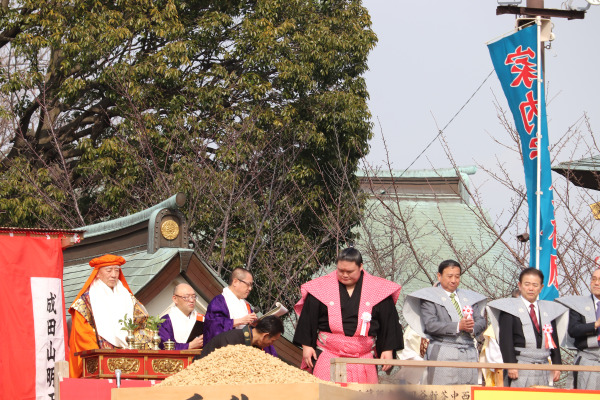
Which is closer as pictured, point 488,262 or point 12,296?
point 12,296

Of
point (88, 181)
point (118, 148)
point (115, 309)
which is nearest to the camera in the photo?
point (115, 309)

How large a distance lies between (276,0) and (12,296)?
312 inches

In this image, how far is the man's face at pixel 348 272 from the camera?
6.19m

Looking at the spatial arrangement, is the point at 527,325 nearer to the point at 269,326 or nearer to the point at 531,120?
the point at 269,326

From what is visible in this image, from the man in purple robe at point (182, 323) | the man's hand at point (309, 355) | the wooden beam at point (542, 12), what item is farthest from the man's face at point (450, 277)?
the wooden beam at point (542, 12)

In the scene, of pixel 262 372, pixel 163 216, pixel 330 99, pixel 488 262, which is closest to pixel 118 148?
pixel 330 99

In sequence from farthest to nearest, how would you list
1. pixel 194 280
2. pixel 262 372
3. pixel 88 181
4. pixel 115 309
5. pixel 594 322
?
1. pixel 88 181
2. pixel 194 280
3. pixel 115 309
4. pixel 594 322
5. pixel 262 372

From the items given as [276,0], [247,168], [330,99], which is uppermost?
[276,0]

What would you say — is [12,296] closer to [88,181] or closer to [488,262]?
[88,181]

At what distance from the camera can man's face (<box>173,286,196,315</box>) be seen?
24.7ft

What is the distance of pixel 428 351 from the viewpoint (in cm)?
632

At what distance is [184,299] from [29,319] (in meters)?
1.39

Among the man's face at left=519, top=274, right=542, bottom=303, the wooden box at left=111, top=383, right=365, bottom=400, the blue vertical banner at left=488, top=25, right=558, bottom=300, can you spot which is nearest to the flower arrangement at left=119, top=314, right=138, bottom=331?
the wooden box at left=111, top=383, right=365, bottom=400

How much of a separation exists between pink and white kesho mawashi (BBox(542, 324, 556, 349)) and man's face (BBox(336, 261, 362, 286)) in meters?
1.32
